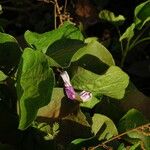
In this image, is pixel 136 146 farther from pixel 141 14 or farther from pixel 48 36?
pixel 141 14

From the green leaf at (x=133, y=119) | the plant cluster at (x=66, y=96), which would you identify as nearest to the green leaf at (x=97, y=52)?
the plant cluster at (x=66, y=96)

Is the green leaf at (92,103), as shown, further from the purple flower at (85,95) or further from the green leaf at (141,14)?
the green leaf at (141,14)

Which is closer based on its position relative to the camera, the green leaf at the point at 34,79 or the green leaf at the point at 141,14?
the green leaf at the point at 34,79

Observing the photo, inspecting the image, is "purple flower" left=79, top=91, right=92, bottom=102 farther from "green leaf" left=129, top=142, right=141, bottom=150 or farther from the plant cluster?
"green leaf" left=129, top=142, right=141, bottom=150

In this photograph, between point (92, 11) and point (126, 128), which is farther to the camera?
point (92, 11)

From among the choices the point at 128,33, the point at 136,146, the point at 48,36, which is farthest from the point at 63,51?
the point at 128,33

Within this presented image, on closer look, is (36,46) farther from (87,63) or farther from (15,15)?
(15,15)

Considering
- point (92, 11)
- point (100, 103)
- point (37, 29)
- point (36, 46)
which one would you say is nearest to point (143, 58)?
point (92, 11)
